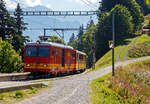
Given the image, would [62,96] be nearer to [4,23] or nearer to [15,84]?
[15,84]

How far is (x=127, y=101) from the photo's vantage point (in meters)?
11.0

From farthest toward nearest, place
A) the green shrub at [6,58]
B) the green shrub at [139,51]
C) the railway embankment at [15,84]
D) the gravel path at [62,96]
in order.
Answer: the green shrub at [139,51] → the green shrub at [6,58] → the railway embankment at [15,84] → the gravel path at [62,96]

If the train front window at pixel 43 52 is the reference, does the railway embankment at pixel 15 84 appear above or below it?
below

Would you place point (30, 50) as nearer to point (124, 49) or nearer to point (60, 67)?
point (60, 67)

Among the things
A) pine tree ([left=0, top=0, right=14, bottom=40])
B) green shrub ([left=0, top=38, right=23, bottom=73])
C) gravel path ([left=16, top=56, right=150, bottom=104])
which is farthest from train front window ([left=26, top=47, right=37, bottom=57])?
pine tree ([left=0, top=0, right=14, bottom=40])

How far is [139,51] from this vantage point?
5725 centimetres

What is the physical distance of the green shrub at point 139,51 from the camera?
182 ft

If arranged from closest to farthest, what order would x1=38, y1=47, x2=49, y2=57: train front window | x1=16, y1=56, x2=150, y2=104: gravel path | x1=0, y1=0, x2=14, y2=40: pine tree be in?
x1=16, y1=56, x2=150, y2=104: gravel path, x1=38, y1=47, x2=49, y2=57: train front window, x1=0, y1=0, x2=14, y2=40: pine tree

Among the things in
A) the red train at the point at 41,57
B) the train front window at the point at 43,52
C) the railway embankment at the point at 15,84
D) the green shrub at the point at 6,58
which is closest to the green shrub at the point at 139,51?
the green shrub at the point at 6,58

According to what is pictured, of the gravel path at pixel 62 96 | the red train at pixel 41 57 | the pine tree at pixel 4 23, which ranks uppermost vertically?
the pine tree at pixel 4 23

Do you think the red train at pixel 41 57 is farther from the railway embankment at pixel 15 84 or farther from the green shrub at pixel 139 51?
the green shrub at pixel 139 51

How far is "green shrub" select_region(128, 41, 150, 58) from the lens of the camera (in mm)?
55375

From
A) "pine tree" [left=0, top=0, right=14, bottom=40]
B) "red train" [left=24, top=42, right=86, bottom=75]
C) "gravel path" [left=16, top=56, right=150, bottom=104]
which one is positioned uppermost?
"pine tree" [left=0, top=0, right=14, bottom=40]

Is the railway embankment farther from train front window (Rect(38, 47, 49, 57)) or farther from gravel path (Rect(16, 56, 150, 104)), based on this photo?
train front window (Rect(38, 47, 49, 57))
